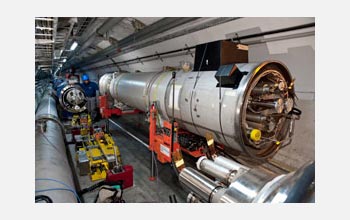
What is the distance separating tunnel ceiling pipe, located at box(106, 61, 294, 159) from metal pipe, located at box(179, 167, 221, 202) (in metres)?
1.10

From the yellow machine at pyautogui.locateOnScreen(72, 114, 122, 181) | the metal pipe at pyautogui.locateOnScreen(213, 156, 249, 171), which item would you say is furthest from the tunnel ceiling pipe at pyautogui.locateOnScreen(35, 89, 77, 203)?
the metal pipe at pyautogui.locateOnScreen(213, 156, 249, 171)

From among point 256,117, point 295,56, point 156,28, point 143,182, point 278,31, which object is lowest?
point 143,182

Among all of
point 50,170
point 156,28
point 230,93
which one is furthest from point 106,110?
point 230,93

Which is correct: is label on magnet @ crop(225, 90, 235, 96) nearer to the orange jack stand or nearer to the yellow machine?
the orange jack stand

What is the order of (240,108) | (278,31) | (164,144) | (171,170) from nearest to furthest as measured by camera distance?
1. (240,108)
2. (278,31)
3. (164,144)
4. (171,170)

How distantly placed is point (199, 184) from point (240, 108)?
1.14 metres

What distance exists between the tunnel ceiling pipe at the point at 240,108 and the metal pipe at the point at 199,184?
3.61 feet

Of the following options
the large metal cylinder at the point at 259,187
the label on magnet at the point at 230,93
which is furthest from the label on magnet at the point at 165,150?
the large metal cylinder at the point at 259,187

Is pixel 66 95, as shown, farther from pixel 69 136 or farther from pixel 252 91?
pixel 252 91

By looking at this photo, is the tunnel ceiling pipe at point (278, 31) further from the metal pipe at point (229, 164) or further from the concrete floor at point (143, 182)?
→ the concrete floor at point (143, 182)

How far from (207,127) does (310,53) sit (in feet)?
4.60

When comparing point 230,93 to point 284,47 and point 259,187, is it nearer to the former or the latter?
point 284,47

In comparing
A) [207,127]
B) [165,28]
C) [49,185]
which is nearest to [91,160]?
[49,185]

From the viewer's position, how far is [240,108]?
A: 1.80 m
